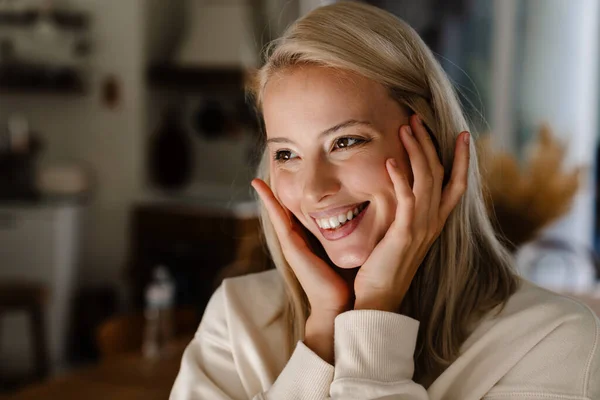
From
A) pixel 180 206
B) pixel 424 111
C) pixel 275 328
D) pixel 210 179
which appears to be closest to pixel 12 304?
pixel 180 206

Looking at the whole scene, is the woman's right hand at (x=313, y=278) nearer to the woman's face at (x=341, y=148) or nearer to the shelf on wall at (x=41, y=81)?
the woman's face at (x=341, y=148)

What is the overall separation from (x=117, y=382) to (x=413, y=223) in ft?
4.23

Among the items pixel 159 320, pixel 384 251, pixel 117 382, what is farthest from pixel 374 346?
pixel 159 320

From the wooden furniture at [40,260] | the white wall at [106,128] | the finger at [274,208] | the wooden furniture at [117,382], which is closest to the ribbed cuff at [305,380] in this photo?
the finger at [274,208]

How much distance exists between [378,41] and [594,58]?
12.9 ft

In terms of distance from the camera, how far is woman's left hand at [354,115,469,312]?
1144mm

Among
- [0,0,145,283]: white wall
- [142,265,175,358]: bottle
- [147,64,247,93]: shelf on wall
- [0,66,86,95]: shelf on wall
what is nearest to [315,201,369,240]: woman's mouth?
[142,265,175,358]: bottle

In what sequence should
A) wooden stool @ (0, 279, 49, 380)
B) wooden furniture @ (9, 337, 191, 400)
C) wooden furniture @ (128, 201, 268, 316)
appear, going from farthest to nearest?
wooden furniture @ (128, 201, 268, 316)
wooden stool @ (0, 279, 49, 380)
wooden furniture @ (9, 337, 191, 400)

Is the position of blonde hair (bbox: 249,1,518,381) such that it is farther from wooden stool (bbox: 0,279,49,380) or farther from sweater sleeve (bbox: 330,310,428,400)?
wooden stool (bbox: 0,279,49,380)

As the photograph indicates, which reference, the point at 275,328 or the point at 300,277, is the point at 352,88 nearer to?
the point at 300,277

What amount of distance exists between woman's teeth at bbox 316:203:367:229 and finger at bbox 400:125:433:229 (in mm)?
78

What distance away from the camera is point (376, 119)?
115 centimetres

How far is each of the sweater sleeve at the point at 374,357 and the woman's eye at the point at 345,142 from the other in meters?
0.23

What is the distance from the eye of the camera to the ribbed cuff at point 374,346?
110cm
